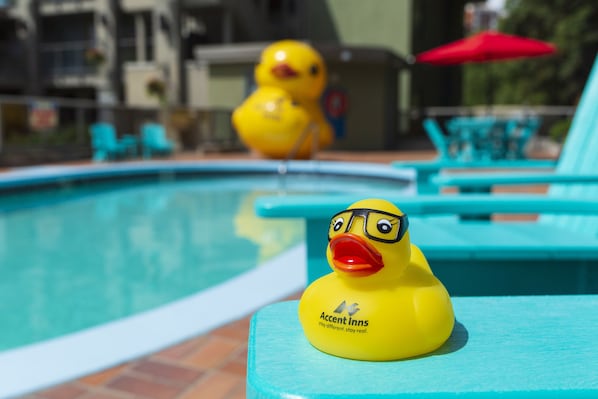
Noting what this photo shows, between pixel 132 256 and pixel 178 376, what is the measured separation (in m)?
3.25

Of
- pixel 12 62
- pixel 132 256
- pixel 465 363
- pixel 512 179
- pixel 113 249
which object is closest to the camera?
pixel 465 363

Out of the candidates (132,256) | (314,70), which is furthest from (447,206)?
(314,70)

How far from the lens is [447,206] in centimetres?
222

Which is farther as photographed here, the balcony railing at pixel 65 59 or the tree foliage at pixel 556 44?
the tree foliage at pixel 556 44

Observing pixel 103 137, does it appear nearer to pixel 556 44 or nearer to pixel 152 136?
pixel 152 136

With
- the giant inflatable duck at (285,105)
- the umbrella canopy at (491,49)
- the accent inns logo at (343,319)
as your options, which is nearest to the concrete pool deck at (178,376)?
the accent inns logo at (343,319)

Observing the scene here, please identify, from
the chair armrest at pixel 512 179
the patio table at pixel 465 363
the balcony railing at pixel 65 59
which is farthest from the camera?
the balcony railing at pixel 65 59

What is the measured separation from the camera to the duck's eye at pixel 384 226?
1.21 metres

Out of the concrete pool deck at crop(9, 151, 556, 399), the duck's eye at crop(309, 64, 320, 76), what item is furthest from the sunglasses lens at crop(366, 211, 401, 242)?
the duck's eye at crop(309, 64, 320, 76)

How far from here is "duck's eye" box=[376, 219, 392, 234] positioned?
3.96 feet

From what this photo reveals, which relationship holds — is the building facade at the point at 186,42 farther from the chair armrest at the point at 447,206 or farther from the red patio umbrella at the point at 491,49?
the chair armrest at the point at 447,206

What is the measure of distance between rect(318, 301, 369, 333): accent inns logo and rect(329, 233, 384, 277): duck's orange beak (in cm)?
8

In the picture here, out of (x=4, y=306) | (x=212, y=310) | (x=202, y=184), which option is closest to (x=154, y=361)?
(x=212, y=310)

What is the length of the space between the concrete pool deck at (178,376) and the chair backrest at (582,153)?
6.29 feet
